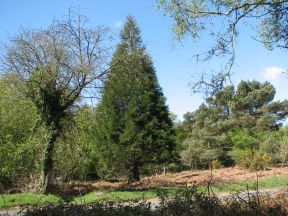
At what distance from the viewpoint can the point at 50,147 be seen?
78.3ft

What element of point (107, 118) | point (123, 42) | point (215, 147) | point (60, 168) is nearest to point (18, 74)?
point (60, 168)

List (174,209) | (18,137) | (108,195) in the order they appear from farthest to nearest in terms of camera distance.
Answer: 1. (18,137)
2. (108,195)
3. (174,209)

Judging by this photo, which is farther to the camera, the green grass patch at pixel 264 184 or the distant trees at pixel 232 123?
the distant trees at pixel 232 123

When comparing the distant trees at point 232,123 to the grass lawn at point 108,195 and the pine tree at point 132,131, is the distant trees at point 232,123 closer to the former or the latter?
the pine tree at point 132,131

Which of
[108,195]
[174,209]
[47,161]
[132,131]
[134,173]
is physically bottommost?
[174,209]

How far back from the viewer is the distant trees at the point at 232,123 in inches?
2199

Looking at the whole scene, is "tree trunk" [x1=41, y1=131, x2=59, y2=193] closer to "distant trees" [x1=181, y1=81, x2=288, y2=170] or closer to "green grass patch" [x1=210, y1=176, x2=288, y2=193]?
"green grass patch" [x1=210, y1=176, x2=288, y2=193]

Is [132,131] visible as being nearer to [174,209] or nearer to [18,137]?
[18,137]

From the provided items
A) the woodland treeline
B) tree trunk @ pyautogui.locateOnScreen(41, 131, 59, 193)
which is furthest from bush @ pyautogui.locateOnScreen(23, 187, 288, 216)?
tree trunk @ pyautogui.locateOnScreen(41, 131, 59, 193)

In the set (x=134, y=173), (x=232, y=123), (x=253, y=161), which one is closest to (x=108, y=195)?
(x=134, y=173)

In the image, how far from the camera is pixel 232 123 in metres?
60.2

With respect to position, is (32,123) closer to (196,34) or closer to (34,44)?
(34,44)

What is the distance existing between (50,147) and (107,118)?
10093 millimetres

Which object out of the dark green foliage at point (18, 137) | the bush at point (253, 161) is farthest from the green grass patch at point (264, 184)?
the dark green foliage at point (18, 137)
